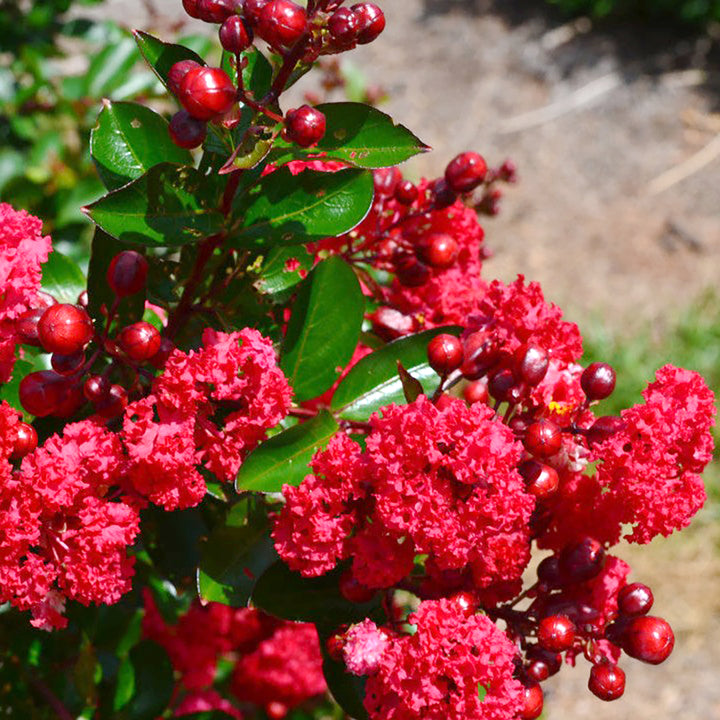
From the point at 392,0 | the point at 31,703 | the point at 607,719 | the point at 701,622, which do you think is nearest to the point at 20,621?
the point at 31,703

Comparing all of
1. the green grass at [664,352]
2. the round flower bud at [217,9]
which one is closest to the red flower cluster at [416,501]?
the round flower bud at [217,9]

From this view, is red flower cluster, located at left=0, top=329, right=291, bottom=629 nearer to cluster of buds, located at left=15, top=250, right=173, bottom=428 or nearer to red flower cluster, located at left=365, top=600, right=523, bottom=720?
cluster of buds, located at left=15, top=250, right=173, bottom=428

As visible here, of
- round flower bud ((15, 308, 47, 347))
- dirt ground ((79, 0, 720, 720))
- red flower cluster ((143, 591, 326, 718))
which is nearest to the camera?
round flower bud ((15, 308, 47, 347))

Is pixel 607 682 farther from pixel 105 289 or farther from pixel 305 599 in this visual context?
pixel 105 289

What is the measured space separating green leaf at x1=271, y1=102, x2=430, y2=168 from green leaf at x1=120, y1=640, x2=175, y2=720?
887 mm

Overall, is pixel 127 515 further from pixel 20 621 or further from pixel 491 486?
pixel 20 621

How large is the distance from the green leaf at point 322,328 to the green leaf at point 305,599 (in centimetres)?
22

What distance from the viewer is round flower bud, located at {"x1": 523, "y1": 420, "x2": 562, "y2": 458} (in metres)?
0.97

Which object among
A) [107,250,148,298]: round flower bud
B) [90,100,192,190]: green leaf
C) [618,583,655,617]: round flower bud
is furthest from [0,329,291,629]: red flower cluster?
[618,583,655,617]: round flower bud

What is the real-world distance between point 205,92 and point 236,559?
54cm

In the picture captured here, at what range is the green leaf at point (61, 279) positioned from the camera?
1.21m

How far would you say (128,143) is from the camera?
1050mm

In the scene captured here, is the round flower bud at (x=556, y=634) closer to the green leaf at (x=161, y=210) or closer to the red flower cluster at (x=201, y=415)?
the red flower cluster at (x=201, y=415)

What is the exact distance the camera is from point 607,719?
3.09 meters
